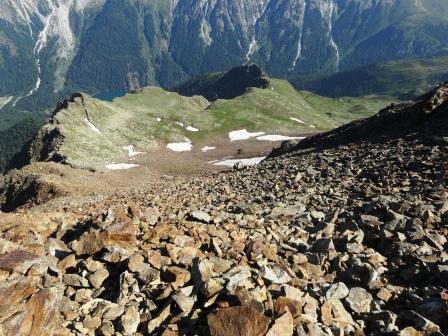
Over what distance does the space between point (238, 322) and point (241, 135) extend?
129393 millimetres

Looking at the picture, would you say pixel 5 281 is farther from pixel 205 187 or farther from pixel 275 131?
pixel 275 131

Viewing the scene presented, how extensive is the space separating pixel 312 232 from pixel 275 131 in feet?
421

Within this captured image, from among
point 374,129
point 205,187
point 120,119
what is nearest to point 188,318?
point 205,187

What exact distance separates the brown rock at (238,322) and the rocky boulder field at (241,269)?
2 cm

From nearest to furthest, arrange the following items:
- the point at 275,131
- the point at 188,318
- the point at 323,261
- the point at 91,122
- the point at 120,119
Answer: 1. the point at 188,318
2. the point at 323,261
3. the point at 91,122
4. the point at 120,119
5. the point at 275,131

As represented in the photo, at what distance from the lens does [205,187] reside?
31.9 m

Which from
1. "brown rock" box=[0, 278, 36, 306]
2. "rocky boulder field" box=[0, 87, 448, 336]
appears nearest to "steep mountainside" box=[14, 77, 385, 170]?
"rocky boulder field" box=[0, 87, 448, 336]

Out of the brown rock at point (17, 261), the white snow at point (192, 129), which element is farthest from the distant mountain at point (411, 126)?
the white snow at point (192, 129)

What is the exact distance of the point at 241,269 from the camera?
11852 millimetres

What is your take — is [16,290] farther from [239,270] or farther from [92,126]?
[92,126]

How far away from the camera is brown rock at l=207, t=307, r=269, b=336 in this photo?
30.4ft

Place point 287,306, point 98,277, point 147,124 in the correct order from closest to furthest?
point 287,306 → point 98,277 → point 147,124

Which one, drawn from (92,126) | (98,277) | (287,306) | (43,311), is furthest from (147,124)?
(287,306)

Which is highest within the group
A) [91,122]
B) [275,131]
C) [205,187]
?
[205,187]
